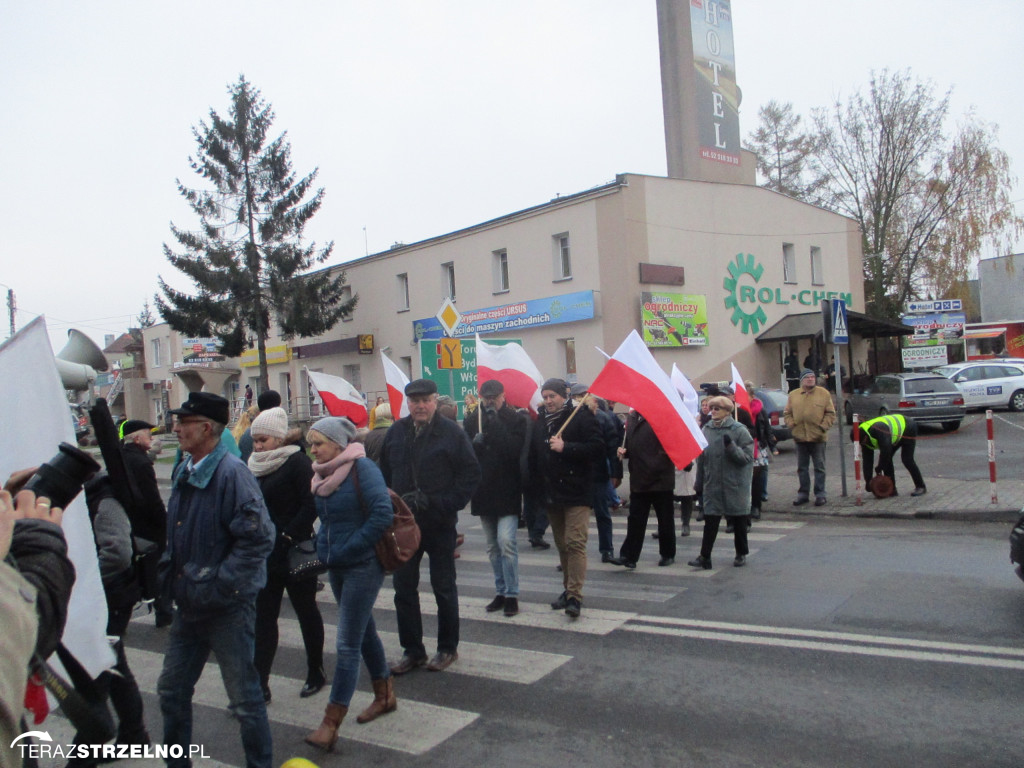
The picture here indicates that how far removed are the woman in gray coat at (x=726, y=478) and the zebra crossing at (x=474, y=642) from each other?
38cm

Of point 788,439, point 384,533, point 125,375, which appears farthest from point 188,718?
point 125,375

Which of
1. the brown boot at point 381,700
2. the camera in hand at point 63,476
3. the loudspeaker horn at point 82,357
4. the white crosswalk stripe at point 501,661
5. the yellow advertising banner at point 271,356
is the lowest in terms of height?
the white crosswalk stripe at point 501,661

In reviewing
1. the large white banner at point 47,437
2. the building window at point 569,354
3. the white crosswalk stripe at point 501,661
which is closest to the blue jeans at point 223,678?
the large white banner at point 47,437

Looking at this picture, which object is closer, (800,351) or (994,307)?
(800,351)

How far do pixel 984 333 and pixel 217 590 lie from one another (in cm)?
5669

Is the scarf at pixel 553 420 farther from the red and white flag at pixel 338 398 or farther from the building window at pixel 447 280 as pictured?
the building window at pixel 447 280

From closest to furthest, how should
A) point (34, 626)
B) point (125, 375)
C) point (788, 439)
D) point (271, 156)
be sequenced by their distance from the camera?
point (34, 626), point (788, 439), point (271, 156), point (125, 375)

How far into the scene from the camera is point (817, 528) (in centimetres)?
988

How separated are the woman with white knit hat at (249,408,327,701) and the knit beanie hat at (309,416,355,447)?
0.47m

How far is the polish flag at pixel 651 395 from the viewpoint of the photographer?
24.6 ft

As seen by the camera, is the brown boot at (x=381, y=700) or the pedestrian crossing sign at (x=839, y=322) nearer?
the brown boot at (x=381, y=700)

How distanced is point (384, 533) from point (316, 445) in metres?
0.64

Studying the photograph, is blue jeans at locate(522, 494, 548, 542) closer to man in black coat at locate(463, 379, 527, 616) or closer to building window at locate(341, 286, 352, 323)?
man in black coat at locate(463, 379, 527, 616)

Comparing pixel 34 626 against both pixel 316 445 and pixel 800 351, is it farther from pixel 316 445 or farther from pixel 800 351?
pixel 800 351
